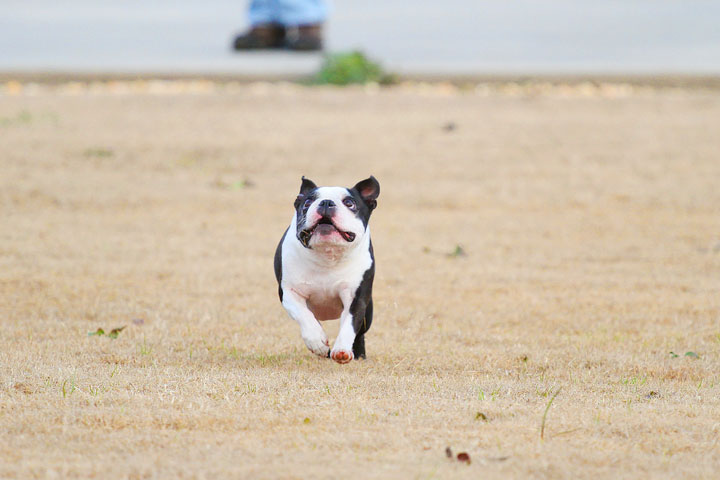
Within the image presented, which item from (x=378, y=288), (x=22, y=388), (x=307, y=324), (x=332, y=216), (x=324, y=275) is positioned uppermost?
(x=332, y=216)

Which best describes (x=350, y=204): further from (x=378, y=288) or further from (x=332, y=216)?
(x=378, y=288)

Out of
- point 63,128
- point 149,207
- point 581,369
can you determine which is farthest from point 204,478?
point 63,128

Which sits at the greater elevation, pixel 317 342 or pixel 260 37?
pixel 260 37

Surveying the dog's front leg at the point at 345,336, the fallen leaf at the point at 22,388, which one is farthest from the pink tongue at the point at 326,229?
the fallen leaf at the point at 22,388

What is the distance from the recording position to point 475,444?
5105 millimetres

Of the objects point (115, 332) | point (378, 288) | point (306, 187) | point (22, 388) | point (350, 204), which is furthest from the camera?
point (378, 288)

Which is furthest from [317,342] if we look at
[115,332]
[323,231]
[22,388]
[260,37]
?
[260,37]

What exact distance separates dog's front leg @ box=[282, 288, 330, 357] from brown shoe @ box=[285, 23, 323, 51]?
58.7ft

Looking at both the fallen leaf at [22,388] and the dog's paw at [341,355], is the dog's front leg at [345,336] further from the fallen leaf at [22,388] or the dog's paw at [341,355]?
the fallen leaf at [22,388]

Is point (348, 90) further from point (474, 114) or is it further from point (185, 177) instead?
point (185, 177)

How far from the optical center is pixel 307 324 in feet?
21.6

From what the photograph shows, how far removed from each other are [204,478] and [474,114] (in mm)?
18834

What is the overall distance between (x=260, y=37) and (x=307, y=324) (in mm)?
18369

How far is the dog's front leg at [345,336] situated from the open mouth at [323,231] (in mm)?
442
